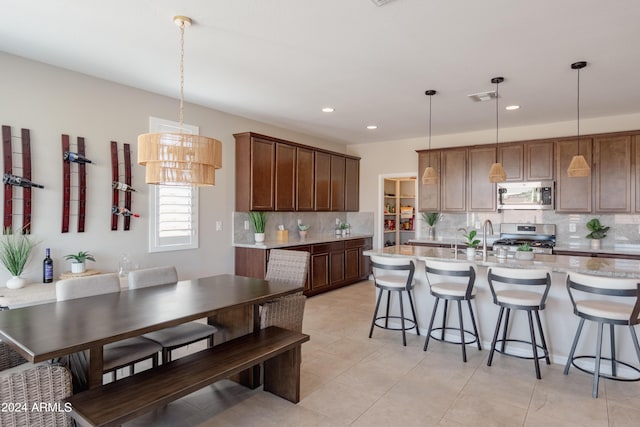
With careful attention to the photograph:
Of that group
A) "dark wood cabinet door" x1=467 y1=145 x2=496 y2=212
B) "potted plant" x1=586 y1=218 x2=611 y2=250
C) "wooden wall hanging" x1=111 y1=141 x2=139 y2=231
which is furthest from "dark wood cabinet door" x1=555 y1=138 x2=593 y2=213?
"wooden wall hanging" x1=111 y1=141 x2=139 y2=231

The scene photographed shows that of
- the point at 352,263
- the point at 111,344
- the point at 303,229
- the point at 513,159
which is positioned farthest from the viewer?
the point at 352,263

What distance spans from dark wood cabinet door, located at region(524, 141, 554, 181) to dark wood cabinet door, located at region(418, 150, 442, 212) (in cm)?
134

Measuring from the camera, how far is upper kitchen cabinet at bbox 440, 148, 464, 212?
242 inches

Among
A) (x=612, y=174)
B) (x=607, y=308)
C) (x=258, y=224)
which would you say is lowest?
(x=607, y=308)

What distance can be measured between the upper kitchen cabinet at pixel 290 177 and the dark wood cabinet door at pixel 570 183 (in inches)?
138

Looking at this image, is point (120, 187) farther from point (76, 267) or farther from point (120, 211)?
point (76, 267)

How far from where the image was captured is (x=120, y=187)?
4.00 meters

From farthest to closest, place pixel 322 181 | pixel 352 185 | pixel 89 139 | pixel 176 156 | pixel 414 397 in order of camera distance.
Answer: pixel 352 185
pixel 322 181
pixel 89 139
pixel 414 397
pixel 176 156

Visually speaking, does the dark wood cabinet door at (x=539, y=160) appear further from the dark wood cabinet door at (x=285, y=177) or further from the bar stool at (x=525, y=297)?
the dark wood cabinet door at (x=285, y=177)

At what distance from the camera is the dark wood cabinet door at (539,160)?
216 inches

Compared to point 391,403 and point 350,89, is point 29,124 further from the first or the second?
point 391,403

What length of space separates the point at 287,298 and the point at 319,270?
9.66 feet

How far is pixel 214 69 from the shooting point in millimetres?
3648

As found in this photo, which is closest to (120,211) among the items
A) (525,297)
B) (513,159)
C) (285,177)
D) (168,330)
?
(168,330)
